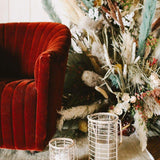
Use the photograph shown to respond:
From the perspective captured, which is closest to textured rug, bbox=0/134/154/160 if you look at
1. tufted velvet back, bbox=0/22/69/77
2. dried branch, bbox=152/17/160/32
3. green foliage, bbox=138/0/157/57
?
tufted velvet back, bbox=0/22/69/77

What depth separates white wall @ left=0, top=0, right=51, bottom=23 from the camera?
2.10 meters

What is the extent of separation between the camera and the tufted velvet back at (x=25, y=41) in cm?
154

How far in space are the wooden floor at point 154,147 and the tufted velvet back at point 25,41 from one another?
0.86 metres

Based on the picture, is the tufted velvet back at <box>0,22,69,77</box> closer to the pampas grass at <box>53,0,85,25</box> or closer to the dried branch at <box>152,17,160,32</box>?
the pampas grass at <box>53,0,85,25</box>

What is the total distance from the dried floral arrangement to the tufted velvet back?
0.21 metres

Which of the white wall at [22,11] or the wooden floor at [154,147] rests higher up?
the white wall at [22,11]

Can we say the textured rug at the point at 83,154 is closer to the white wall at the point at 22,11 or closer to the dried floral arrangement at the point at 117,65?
the dried floral arrangement at the point at 117,65

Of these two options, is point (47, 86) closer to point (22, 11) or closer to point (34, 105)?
point (34, 105)

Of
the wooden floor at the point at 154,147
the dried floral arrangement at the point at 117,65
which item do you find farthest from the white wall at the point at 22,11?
the wooden floor at the point at 154,147

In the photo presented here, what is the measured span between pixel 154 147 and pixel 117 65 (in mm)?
556

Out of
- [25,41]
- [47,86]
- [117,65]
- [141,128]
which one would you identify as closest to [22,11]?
[25,41]

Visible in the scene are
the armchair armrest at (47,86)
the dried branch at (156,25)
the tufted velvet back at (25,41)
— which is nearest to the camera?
the armchair armrest at (47,86)

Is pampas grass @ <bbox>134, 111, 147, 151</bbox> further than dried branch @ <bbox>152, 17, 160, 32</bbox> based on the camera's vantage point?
No

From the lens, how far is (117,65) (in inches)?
56.9
